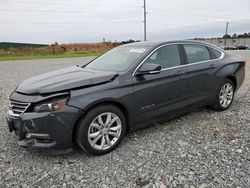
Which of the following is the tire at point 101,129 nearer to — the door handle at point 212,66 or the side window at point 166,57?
the side window at point 166,57

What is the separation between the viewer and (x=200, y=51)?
456 cm

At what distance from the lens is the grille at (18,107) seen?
297 cm

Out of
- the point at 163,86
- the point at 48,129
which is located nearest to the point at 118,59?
the point at 163,86

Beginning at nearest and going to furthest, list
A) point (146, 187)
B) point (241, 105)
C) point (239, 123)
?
point (146, 187), point (239, 123), point (241, 105)

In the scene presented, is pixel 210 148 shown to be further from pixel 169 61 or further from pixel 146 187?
pixel 169 61

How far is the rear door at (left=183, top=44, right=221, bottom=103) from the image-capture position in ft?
13.8

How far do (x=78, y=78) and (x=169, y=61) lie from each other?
5.34 ft

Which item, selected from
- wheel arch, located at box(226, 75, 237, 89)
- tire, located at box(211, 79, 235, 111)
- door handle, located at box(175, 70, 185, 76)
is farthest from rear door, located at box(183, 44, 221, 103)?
wheel arch, located at box(226, 75, 237, 89)

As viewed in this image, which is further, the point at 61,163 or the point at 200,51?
the point at 200,51

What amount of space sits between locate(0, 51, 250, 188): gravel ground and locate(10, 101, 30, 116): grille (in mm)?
677

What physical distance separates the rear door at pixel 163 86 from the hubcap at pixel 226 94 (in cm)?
120

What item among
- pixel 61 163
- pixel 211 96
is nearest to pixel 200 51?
pixel 211 96

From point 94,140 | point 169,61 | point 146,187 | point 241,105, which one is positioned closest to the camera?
point 146,187

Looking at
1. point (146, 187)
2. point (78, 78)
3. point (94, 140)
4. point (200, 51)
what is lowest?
point (146, 187)
